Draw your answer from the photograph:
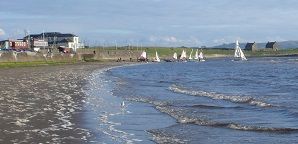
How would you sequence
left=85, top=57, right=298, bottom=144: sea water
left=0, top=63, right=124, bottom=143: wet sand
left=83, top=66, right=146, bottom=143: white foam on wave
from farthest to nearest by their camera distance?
left=85, top=57, right=298, bottom=144: sea water < left=83, top=66, right=146, bottom=143: white foam on wave < left=0, top=63, right=124, bottom=143: wet sand

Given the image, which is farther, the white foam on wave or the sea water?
the sea water

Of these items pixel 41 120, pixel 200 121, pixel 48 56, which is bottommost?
pixel 48 56

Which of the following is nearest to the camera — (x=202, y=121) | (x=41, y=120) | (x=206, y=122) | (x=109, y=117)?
(x=41, y=120)

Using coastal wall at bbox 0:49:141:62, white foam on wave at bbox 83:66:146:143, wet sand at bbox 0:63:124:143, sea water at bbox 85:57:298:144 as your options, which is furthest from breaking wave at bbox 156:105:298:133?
coastal wall at bbox 0:49:141:62

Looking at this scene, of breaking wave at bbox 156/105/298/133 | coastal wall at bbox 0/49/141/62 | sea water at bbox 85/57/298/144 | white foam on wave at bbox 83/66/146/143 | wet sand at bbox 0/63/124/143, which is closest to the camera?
wet sand at bbox 0/63/124/143

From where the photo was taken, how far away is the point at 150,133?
18.6 m

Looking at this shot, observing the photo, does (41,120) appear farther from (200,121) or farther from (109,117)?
(200,121)

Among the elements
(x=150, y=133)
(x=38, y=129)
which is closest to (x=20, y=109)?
(x=38, y=129)

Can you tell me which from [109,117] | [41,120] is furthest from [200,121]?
[41,120]

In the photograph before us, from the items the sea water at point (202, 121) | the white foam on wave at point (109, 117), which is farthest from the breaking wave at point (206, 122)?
the white foam on wave at point (109, 117)

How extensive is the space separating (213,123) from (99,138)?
6471 millimetres

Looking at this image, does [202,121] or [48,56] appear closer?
[202,121]

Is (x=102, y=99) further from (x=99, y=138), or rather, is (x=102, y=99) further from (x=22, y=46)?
(x=22, y=46)

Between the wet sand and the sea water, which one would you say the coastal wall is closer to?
the wet sand
